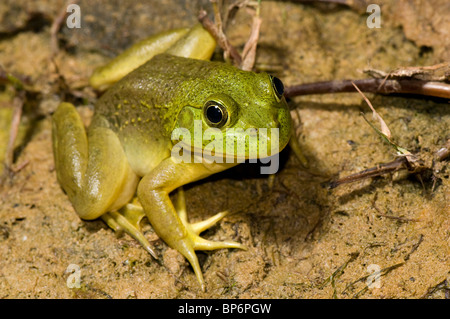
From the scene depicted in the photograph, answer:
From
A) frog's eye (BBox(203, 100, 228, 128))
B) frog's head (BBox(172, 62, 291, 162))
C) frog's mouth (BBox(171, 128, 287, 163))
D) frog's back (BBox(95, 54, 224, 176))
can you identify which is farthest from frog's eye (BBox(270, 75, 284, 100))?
frog's back (BBox(95, 54, 224, 176))

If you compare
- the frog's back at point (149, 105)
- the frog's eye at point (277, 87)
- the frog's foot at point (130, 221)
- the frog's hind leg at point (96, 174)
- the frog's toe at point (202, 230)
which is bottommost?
the frog's foot at point (130, 221)

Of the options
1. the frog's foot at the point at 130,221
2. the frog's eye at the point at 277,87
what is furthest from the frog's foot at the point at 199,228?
the frog's eye at the point at 277,87

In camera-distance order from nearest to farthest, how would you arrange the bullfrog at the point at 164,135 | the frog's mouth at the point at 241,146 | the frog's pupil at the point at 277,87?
the frog's mouth at the point at 241,146 → the bullfrog at the point at 164,135 → the frog's pupil at the point at 277,87

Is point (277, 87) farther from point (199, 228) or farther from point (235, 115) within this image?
point (199, 228)

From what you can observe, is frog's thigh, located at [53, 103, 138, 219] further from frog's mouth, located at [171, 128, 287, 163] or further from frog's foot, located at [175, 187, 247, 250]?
frog's mouth, located at [171, 128, 287, 163]

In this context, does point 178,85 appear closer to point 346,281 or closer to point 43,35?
point 346,281

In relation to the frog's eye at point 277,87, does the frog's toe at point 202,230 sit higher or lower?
lower

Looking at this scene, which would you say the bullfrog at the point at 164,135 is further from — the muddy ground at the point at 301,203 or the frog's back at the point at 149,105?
the muddy ground at the point at 301,203

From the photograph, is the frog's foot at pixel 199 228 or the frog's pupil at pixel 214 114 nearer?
the frog's pupil at pixel 214 114
